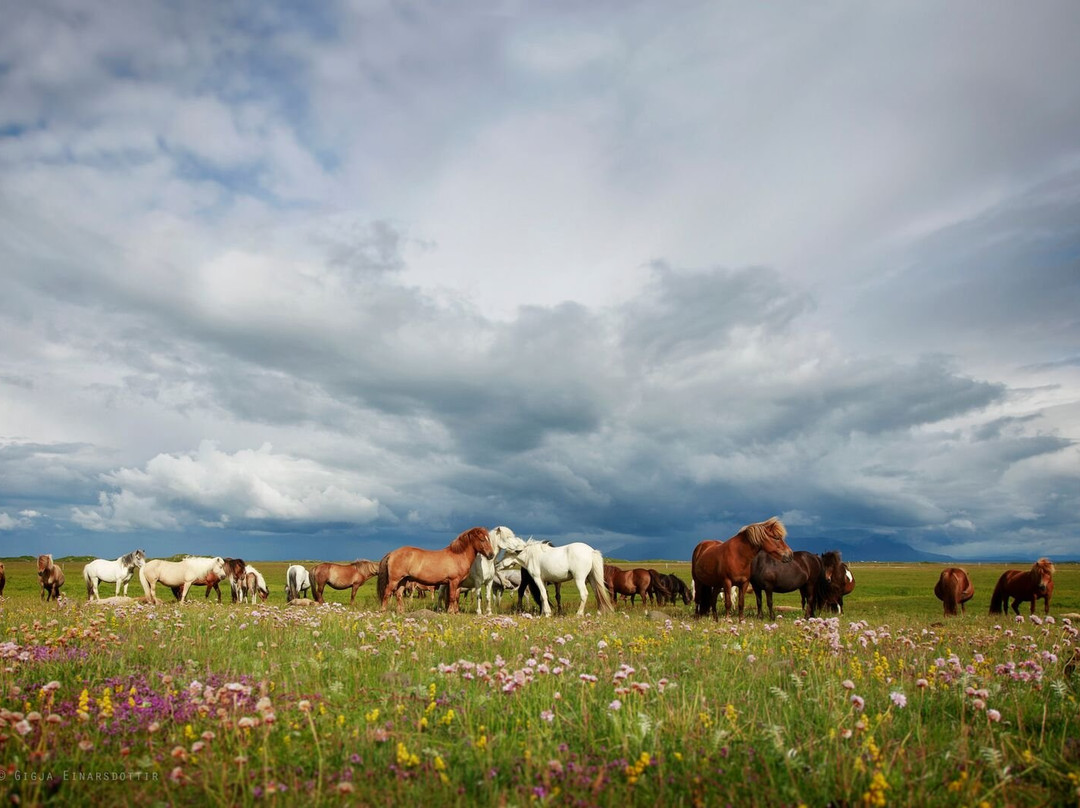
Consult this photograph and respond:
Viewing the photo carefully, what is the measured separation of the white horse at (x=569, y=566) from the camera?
78.6ft

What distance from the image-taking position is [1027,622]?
1880 cm

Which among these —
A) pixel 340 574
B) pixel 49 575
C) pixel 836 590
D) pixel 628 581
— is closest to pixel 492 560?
pixel 836 590

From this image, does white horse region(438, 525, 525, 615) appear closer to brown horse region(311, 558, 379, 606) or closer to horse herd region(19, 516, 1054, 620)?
horse herd region(19, 516, 1054, 620)

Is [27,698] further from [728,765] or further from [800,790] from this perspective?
[800,790]

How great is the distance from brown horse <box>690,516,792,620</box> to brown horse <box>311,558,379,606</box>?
2409cm

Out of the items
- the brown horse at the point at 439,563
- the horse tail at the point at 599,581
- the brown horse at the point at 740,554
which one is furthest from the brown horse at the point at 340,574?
the brown horse at the point at 740,554

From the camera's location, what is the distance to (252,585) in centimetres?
3769

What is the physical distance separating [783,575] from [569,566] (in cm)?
794

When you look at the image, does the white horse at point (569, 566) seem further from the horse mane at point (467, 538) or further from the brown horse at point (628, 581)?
the brown horse at point (628, 581)

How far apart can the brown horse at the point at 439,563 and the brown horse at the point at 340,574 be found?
17.6 meters

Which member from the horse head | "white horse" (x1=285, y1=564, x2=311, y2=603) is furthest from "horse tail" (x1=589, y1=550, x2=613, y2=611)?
"white horse" (x1=285, y1=564, x2=311, y2=603)

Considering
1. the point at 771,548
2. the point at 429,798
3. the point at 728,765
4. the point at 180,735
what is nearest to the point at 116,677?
the point at 180,735

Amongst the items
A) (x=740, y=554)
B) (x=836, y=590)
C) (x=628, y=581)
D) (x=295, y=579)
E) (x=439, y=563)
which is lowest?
(x=628, y=581)

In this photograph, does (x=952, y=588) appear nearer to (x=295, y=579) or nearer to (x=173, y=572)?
(x=295, y=579)
